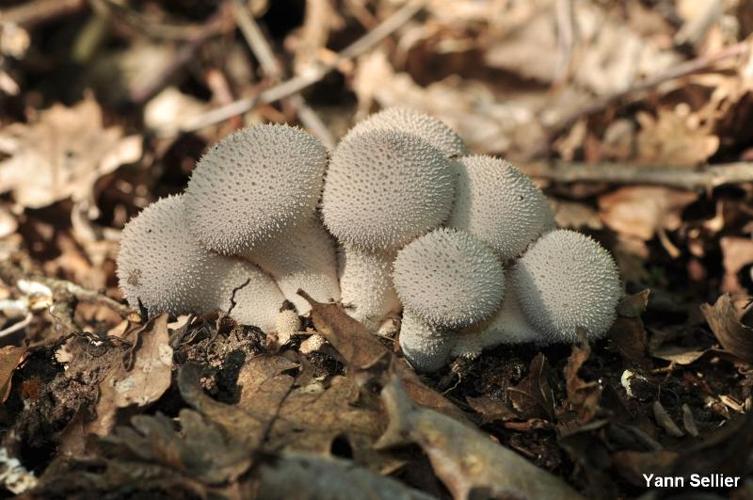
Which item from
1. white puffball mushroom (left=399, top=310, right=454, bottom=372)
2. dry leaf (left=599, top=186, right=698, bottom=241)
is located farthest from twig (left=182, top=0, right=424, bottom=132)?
white puffball mushroom (left=399, top=310, right=454, bottom=372)

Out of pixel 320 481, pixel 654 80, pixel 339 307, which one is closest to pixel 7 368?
pixel 339 307

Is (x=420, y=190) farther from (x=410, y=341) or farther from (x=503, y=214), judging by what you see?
(x=410, y=341)

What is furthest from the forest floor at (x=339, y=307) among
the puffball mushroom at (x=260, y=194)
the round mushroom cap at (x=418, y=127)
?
the round mushroom cap at (x=418, y=127)

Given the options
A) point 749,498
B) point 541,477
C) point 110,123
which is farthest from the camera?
point 110,123

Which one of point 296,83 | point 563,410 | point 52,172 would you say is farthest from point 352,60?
point 563,410

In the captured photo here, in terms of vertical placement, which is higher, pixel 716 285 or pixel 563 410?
pixel 563 410

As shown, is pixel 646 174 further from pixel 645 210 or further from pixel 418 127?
pixel 418 127
